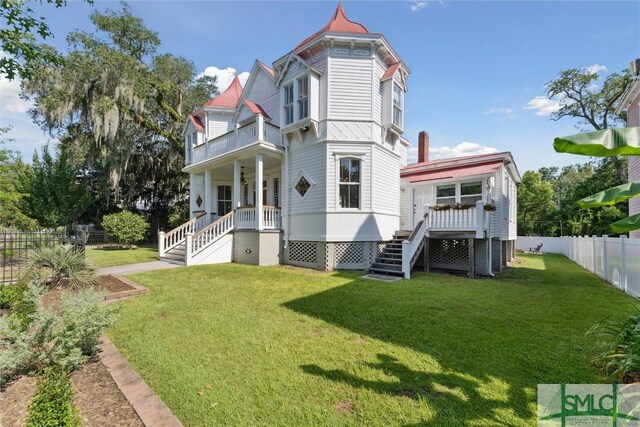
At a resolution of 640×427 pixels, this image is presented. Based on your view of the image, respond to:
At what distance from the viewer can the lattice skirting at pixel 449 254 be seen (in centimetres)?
1179

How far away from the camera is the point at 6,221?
73.7 ft

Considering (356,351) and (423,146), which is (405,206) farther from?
(356,351)

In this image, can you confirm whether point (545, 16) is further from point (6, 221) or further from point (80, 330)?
point (6, 221)

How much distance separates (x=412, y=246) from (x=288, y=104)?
25.9ft

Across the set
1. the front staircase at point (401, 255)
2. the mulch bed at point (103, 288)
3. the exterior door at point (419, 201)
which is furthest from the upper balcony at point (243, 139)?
the exterior door at point (419, 201)

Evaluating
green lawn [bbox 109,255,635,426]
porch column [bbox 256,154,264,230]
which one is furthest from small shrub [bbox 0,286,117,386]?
porch column [bbox 256,154,264,230]

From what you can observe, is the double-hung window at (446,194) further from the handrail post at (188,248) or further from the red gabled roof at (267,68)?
the handrail post at (188,248)

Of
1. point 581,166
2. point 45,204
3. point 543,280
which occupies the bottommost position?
point 543,280

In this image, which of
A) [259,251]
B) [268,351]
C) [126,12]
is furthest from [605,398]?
[126,12]

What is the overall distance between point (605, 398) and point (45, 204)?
19.3m

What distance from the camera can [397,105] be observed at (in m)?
12.8

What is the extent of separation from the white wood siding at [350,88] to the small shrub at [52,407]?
10.9m

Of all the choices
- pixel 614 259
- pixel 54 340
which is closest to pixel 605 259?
pixel 614 259

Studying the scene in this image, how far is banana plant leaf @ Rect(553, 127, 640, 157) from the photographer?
258cm
